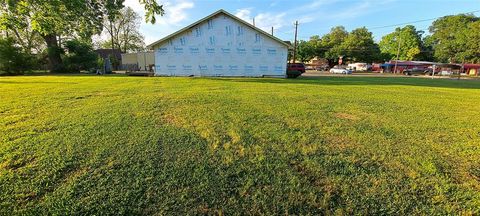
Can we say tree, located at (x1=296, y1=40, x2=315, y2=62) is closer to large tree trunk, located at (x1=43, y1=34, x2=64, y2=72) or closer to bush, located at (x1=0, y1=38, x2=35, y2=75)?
large tree trunk, located at (x1=43, y1=34, x2=64, y2=72)

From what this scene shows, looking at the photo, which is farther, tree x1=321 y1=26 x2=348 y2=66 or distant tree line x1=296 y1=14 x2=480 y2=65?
tree x1=321 y1=26 x2=348 y2=66

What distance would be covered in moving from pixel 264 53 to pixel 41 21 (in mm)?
15945

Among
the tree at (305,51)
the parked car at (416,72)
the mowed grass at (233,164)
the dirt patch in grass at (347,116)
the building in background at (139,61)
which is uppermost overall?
the tree at (305,51)

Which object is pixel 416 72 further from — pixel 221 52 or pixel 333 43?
pixel 221 52

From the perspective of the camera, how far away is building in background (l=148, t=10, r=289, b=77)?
20641 mm

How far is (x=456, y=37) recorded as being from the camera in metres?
50.5

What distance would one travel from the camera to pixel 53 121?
490 centimetres

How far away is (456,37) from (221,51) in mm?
56853

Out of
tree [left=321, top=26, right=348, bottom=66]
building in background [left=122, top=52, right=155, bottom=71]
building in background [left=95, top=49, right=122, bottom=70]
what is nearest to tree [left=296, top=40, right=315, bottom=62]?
tree [left=321, top=26, right=348, bottom=66]

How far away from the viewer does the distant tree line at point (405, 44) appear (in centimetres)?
5125

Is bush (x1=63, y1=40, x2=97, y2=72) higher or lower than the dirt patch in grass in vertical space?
higher

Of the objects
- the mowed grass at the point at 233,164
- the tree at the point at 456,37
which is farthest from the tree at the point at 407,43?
the mowed grass at the point at 233,164

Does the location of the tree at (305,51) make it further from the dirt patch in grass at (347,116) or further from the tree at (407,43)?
the dirt patch in grass at (347,116)

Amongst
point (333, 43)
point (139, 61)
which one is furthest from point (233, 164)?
point (333, 43)
